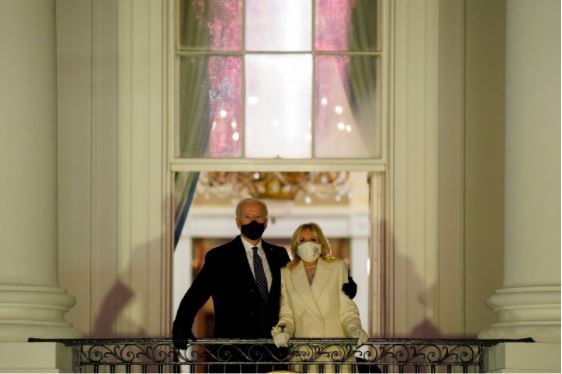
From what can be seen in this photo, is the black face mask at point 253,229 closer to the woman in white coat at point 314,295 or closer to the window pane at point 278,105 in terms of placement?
the woman in white coat at point 314,295

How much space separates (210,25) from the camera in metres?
13.6

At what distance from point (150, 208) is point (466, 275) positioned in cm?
249

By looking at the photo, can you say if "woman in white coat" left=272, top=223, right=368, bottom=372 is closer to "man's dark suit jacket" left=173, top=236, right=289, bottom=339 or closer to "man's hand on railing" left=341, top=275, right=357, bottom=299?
"man's hand on railing" left=341, top=275, right=357, bottom=299

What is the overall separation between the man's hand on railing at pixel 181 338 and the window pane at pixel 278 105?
258cm

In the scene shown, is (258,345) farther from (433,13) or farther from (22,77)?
(433,13)

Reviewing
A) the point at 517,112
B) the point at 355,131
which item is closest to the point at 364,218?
the point at 355,131

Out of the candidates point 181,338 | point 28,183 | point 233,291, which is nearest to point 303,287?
point 233,291

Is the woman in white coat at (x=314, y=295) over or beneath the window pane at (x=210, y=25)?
beneath

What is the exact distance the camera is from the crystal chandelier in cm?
2225

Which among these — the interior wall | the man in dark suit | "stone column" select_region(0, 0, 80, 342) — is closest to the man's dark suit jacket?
the man in dark suit

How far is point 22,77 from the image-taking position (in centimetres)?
1193

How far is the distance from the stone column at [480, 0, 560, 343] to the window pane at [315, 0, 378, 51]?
6.28 ft

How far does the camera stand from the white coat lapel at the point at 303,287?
1109cm

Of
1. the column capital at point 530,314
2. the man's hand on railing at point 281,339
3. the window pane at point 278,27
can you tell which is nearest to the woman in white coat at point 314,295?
the man's hand on railing at point 281,339
